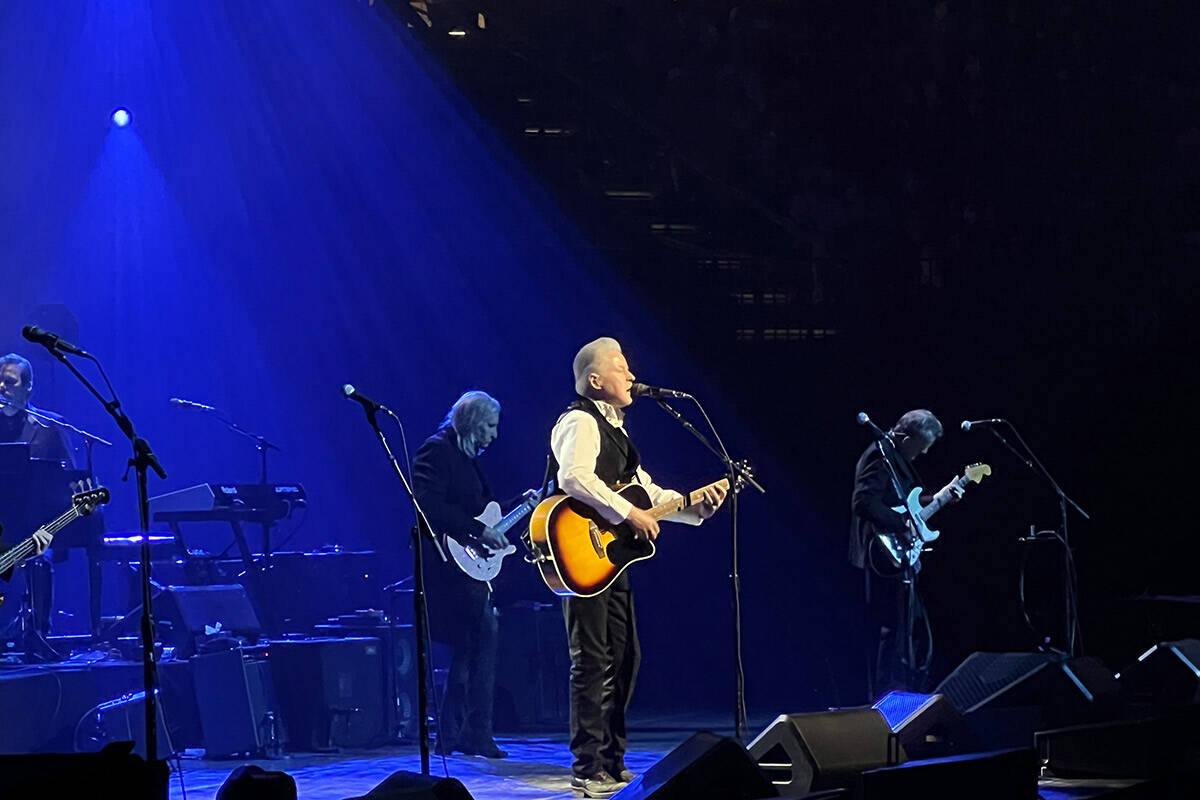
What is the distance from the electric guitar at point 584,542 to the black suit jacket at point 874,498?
8.56 ft

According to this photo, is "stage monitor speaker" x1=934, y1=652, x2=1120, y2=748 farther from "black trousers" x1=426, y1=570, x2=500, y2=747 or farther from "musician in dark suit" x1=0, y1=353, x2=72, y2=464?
"musician in dark suit" x1=0, y1=353, x2=72, y2=464

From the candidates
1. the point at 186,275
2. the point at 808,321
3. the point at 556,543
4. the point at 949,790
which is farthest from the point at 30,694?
the point at 186,275

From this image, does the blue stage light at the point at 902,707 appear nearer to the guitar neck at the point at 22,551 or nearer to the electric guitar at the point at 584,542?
the electric guitar at the point at 584,542

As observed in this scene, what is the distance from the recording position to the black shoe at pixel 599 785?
566cm

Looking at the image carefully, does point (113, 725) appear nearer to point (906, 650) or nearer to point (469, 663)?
point (469, 663)

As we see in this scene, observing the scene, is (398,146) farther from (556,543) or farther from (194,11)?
(556,543)

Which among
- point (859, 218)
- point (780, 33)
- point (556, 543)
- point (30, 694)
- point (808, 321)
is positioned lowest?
point (30, 694)

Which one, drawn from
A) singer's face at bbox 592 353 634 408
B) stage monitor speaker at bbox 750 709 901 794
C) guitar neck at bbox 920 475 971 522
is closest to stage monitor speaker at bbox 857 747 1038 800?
stage monitor speaker at bbox 750 709 901 794

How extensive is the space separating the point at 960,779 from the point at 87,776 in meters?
2.20

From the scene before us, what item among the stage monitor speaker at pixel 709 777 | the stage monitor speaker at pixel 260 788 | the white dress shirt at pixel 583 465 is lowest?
the stage monitor speaker at pixel 709 777

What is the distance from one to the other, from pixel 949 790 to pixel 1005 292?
21.7 ft

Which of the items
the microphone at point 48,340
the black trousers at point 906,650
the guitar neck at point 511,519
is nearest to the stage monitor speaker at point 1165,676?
the black trousers at point 906,650

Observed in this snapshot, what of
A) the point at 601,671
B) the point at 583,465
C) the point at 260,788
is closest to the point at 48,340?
the point at 583,465

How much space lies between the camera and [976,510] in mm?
9234
